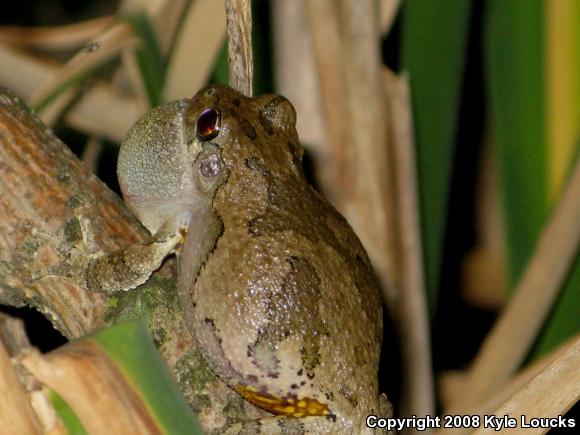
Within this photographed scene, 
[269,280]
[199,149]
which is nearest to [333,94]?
[199,149]

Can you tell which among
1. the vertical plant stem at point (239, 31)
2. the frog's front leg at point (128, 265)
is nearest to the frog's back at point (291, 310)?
the frog's front leg at point (128, 265)

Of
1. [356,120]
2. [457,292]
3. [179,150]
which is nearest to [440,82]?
[356,120]

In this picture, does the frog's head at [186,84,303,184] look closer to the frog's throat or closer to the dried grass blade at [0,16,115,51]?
the frog's throat

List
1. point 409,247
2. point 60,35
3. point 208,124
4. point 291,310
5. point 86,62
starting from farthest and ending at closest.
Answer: point 60,35 < point 409,247 < point 86,62 < point 208,124 < point 291,310

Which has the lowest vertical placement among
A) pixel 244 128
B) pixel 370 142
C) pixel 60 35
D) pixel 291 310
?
pixel 291 310

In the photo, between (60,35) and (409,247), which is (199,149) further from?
(60,35)

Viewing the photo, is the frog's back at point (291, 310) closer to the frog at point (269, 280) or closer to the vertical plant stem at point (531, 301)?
the frog at point (269, 280)
